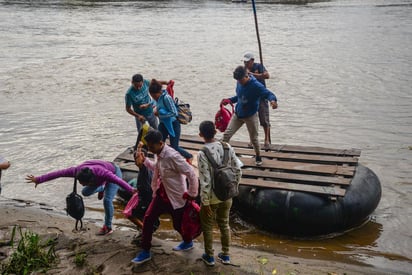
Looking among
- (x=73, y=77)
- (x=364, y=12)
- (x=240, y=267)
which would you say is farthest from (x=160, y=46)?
(x=240, y=267)

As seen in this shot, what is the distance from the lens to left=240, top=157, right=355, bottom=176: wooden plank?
7646 millimetres

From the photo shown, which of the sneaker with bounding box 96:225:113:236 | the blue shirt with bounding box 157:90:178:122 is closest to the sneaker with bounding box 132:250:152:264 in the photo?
the sneaker with bounding box 96:225:113:236

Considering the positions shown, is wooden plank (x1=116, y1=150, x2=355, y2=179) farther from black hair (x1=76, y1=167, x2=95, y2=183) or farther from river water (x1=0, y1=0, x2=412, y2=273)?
black hair (x1=76, y1=167, x2=95, y2=183)

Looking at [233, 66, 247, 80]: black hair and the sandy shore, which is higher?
[233, 66, 247, 80]: black hair

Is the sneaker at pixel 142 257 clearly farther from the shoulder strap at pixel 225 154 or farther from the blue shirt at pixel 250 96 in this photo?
the blue shirt at pixel 250 96

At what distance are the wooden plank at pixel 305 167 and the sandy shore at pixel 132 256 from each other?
1.67 meters

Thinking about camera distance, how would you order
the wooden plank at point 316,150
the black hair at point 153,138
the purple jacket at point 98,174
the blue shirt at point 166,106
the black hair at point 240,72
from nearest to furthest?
the black hair at point 153,138 < the purple jacket at point 98,174 < the black hair at point 240,72 < the blue shirt at point 166,106 < the wooden plank at point 316,150

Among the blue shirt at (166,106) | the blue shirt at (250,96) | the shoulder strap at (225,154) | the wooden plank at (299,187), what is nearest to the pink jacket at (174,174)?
the shoulder strap at (225,154)

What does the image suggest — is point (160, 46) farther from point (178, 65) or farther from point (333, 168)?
point (333, 168)

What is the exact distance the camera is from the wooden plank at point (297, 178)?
24.0ft

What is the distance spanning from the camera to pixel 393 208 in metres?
A: 8.20

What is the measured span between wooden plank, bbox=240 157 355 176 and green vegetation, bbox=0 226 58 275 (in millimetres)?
3534

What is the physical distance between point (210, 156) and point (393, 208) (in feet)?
14.7

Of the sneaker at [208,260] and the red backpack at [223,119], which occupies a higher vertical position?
the red backpack at [223,119]
